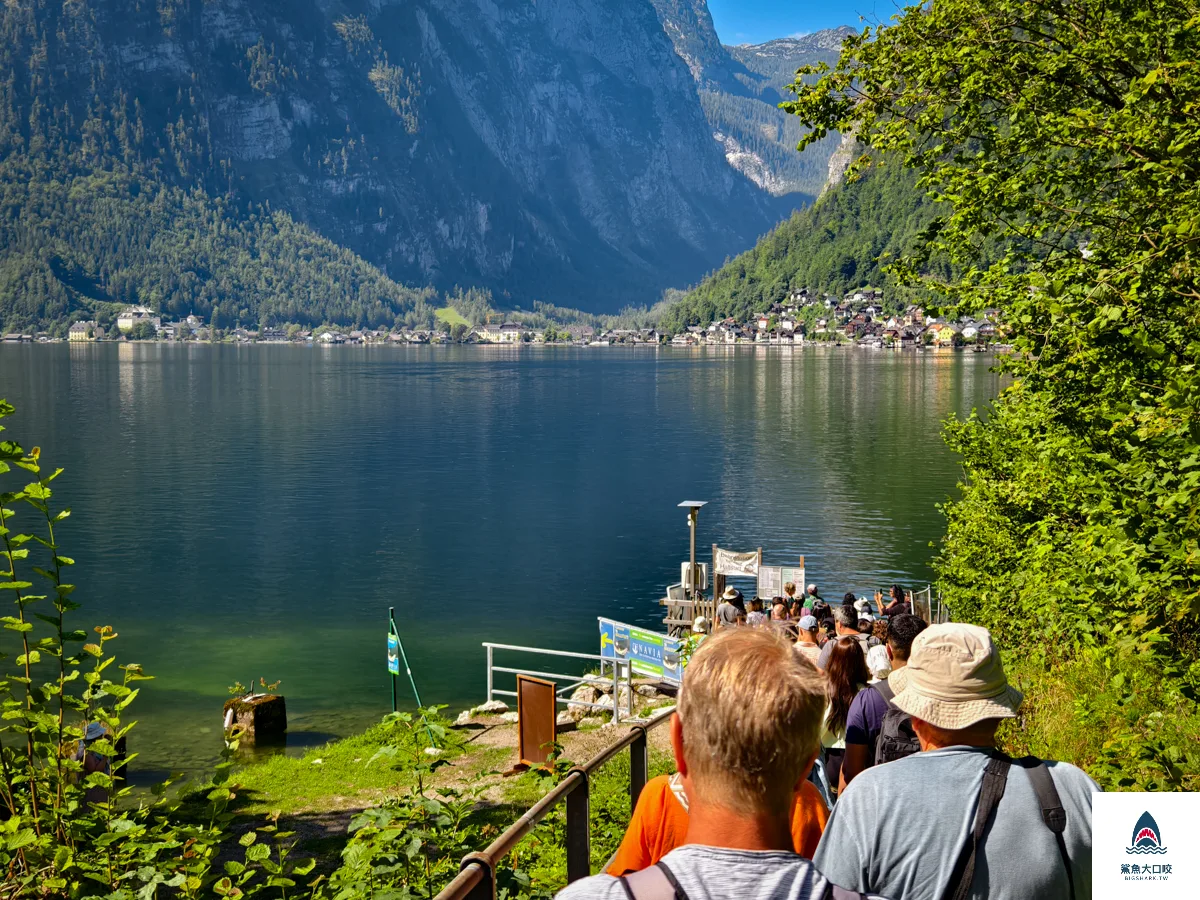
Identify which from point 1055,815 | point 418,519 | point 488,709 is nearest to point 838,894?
point 1055,815

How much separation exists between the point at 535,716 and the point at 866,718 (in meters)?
8.77

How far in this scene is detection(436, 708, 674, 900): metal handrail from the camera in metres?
3.14

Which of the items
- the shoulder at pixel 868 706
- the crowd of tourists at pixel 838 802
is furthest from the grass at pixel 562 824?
the crowd of tourists at pixel 838 802

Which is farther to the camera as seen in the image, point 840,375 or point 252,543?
point 840,375

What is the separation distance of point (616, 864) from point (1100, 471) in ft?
28.4

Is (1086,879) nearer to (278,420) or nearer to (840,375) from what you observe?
(278,420)

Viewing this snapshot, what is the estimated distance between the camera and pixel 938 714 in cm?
328

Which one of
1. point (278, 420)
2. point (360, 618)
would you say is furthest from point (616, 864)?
point (278, 420)

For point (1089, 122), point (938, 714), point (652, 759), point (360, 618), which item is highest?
point (1089, 122)

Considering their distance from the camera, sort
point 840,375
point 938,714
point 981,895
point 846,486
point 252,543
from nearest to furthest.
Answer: point 981,895 < point 938,714 < point 252,543 < point 846,486 < point 840,375

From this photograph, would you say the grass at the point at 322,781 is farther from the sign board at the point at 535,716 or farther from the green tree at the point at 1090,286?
the green tree at the point at 1090,286

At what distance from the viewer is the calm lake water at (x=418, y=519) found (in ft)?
99.1

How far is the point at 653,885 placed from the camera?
6.72 ft

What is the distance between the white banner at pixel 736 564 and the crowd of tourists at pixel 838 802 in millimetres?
23408
